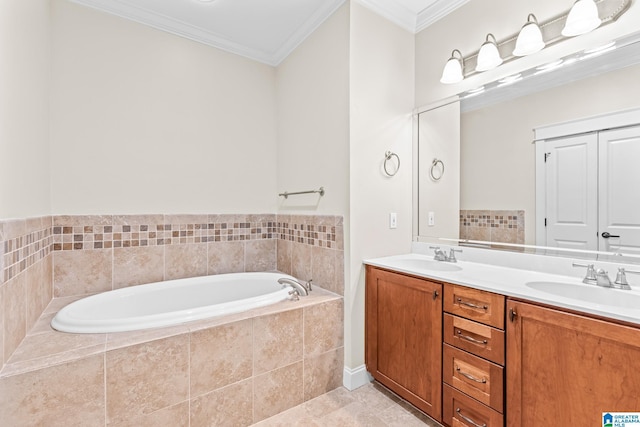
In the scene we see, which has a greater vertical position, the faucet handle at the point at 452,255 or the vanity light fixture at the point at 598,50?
the vanity light fixture at the point at 598,50

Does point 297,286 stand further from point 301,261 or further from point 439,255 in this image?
point 439,255

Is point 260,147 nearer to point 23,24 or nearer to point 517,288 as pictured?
point 23,24

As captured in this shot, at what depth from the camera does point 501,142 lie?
188cm

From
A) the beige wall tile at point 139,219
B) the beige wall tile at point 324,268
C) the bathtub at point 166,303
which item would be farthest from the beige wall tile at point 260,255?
the beige wall tile at point 139,219

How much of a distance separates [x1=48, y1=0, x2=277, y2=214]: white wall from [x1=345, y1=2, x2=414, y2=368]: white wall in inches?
44.7

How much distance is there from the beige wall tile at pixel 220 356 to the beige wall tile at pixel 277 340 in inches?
1.9

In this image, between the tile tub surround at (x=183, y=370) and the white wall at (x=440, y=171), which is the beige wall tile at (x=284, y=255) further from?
the white wall at (x=440, y=171)

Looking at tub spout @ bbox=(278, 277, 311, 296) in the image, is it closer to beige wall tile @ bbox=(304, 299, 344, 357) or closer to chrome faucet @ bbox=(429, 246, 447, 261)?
beige wall tile @ bbox=(304, 299, 344, 357)

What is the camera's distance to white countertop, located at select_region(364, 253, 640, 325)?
1040 millimetres

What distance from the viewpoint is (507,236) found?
1812 mm

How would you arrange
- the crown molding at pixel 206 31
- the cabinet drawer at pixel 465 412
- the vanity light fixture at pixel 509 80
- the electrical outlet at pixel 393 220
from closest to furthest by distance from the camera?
the cabinet drawer at pixel 465 412 → the vanity light fixture at pixel 509 80 → the crown molding at pixel 206 31 → the electrical outlet at pixel 393 220

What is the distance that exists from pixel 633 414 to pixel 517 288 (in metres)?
0.50

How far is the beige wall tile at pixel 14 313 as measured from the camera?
1.19 meters

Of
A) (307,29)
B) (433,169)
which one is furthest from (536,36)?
(307,29)
